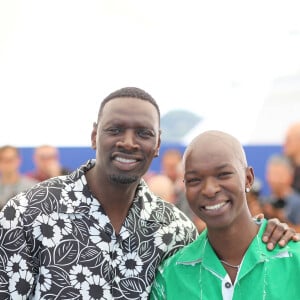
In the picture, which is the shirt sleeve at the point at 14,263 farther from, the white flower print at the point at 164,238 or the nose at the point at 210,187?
the nose at the point at 210,187

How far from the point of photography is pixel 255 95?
22.3 ft

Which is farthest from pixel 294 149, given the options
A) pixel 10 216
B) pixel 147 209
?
pixel 10 216

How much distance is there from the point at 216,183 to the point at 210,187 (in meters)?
0.03

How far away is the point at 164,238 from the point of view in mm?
2168

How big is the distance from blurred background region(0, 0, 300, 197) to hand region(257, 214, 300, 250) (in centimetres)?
446

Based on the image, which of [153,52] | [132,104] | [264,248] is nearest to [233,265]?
[264,248]

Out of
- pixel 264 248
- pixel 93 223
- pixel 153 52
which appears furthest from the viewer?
pixel 153 52

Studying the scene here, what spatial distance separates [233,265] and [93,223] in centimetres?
52

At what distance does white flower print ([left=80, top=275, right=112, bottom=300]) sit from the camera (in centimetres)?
193

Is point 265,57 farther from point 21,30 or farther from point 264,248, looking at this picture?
point 264,248

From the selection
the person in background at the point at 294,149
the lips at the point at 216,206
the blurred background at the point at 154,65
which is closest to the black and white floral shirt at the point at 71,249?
the lips at the point at 216,206

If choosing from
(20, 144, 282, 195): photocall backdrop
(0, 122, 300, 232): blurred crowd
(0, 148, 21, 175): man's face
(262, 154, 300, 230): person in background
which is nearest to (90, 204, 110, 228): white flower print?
(0, 122, 300, 232): blurred crowd

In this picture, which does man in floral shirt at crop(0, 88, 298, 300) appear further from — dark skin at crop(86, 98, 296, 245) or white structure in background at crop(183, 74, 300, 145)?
white structure in background at crop(183, 74, 300, 145)

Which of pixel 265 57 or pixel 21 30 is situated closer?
pixel 265 57
